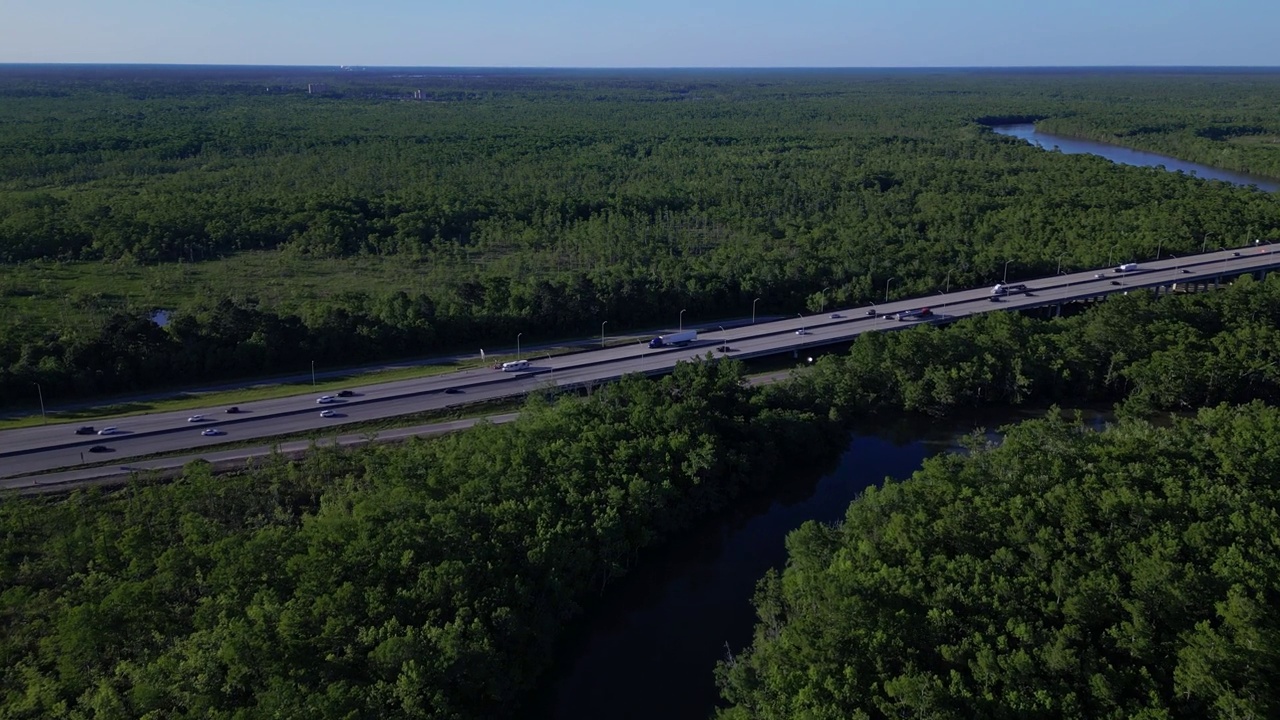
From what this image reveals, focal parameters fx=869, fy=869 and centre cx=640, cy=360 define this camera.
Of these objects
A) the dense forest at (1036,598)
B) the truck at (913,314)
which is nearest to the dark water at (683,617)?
the dense forest at (1036,598)

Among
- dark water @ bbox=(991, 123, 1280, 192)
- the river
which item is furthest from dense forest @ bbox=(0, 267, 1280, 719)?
dark water @ bbox=(991, 123, 1280, 192)

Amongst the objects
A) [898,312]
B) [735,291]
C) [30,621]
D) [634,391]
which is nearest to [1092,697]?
[634,391]

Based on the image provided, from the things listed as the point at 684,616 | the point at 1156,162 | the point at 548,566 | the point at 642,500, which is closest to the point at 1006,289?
the point at 642,500

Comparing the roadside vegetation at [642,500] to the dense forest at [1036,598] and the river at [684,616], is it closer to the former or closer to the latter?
the dense forest at [1036,598]

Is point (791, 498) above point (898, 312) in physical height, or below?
below

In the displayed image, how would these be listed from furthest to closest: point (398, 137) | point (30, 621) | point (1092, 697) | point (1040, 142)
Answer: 1. point (1040, 142)
2. point (398, 137)
3. point (30, 621)
4. point (1092, 697)

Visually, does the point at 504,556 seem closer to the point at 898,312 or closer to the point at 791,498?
the point at 791,498

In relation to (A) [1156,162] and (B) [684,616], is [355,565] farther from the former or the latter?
(A) [1156,162]
